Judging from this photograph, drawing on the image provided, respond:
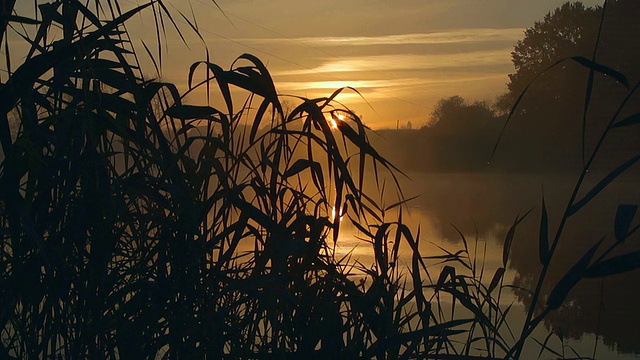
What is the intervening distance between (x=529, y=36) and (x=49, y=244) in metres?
19.7

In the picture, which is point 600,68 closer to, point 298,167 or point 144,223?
point 298,167

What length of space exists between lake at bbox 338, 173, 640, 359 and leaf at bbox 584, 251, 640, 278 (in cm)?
42

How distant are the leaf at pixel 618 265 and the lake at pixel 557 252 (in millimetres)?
416

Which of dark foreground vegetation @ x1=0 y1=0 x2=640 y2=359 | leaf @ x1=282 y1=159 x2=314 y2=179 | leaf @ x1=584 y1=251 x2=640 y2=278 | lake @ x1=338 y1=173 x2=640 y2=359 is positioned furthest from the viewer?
lake @ x1=338 y1=173 x2=640 y2=359

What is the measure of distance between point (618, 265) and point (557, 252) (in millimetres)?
6606

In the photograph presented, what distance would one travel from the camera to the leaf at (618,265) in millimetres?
981

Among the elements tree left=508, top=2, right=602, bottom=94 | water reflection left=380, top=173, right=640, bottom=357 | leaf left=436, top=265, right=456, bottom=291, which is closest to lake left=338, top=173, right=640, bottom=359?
water reflection left=380, top=173, right=640, bottom=357

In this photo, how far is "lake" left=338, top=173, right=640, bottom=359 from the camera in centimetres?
383

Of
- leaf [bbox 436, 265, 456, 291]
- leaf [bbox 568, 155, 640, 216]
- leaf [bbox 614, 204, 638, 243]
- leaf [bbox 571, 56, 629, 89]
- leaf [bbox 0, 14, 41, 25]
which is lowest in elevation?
leaf [bbox 436, 265, 456, 291]

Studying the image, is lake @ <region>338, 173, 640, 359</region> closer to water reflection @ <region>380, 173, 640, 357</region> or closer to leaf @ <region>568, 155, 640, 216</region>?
water reflection @ <region>380, 173, 640, 357</region>

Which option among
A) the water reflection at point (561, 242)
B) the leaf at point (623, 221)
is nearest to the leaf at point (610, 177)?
the leaf at point (623, 221)

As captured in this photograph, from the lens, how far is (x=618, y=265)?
100 cm

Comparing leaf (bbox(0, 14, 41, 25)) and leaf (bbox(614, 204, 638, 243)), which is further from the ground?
leaf (bbox(0, 14, 41, 25))

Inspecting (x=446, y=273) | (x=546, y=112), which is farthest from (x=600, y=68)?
(x=546, y=112)
